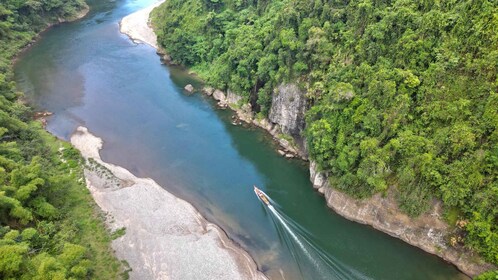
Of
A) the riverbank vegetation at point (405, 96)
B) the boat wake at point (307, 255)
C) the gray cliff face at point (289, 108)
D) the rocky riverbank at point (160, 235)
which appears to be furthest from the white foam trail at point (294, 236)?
the gray cliff face at point (289, 108)

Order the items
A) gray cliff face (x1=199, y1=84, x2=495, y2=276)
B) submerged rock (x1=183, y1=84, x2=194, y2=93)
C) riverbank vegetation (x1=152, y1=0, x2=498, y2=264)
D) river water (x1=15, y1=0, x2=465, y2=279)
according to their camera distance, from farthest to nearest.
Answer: submerged rock (x1=183, y1=84, x2=194, y2=93)
river water (x1=15, y1=0, x2=465, y2=279)
gray cliff face (x1=199, y1=84, x2=495, y2=276)
riverbank vegetation (x1=152, y1=0, x2=498, y2=264)

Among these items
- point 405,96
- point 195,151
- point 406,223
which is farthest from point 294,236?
point 195,151

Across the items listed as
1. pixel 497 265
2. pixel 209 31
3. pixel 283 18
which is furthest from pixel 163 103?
pixel 497 265

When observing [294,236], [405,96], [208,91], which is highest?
[405,96]

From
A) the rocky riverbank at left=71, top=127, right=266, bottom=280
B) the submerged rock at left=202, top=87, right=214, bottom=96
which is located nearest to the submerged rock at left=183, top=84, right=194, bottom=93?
the submerged rock at left=202, top=87, right=214, bottom=96

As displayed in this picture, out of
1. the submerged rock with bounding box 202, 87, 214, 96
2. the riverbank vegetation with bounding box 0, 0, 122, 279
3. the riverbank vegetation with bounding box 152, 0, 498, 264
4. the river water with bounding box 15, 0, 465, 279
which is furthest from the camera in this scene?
the submerged rock with bounding box 202, 87, 214, 96

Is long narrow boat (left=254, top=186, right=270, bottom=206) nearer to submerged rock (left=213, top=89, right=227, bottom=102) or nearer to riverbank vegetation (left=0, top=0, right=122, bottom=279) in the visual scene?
riverbank vegetation (left=0, top=0, right=122, bottom=279)

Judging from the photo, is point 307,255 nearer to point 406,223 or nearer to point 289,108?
point 406,223
